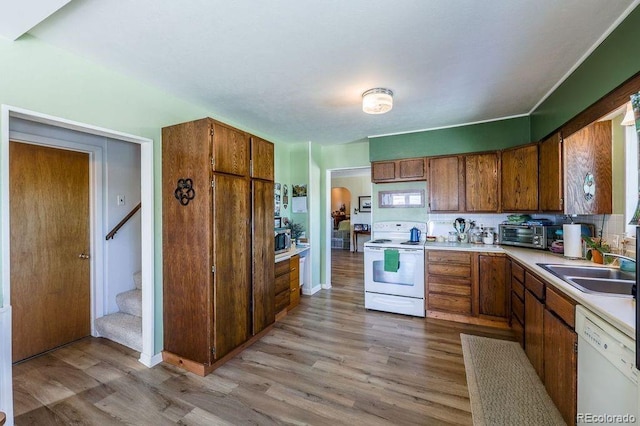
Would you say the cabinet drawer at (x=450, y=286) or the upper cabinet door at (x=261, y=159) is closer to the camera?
the upper cabinet door at (x=261, y=159)

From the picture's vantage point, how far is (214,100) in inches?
113

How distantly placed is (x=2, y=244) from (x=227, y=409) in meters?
1.83

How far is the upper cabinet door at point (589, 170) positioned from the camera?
229 centimetres

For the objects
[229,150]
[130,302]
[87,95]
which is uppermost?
[87,95]

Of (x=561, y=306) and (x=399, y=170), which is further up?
(x=399, y=170)

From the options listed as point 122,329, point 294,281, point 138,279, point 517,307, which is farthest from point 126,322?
point 517,307

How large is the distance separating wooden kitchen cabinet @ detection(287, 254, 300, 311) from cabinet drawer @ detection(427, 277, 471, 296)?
188 cm

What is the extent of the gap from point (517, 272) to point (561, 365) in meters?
1.17

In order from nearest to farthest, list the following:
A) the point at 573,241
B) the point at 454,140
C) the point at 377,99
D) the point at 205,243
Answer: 1. the point at 205,243
2. the point at 573,241
3. the point at 377,99
4. the point at 454,140

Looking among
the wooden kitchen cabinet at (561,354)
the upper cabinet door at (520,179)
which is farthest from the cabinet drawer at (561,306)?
the upper cabinet door at (520,179)

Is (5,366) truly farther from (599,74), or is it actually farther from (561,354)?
(599,74)

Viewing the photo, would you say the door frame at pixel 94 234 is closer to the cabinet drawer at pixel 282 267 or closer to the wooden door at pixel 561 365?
the cabinet drawer at pixel 282 267

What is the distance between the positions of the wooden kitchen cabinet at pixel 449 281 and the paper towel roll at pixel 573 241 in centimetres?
93

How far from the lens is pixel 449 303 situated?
132 inches
